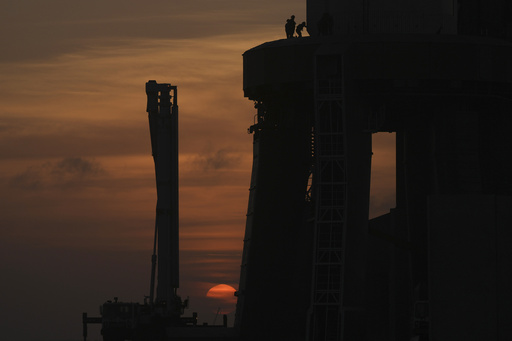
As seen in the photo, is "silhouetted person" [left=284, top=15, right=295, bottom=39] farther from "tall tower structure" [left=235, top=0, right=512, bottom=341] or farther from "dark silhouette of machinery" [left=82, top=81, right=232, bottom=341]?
"dark silhouette of machinery" [left=82, top=81, right=232, bottom=341]

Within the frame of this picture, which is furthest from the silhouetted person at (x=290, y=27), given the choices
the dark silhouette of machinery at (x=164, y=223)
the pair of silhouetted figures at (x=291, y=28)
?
the dark silhouette of machinery at (x=164, y=223)

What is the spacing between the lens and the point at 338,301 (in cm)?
9262

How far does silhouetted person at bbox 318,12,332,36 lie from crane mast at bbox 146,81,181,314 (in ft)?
48.7

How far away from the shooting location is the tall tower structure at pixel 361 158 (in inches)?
3607

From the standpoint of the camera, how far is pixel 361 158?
9650 centimetres

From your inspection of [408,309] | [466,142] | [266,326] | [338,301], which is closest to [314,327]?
[338,301]

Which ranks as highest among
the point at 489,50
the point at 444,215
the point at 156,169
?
the point at 489,50

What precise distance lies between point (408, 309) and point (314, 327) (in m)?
27.9

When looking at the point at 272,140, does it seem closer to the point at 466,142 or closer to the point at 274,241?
the point at 274,241

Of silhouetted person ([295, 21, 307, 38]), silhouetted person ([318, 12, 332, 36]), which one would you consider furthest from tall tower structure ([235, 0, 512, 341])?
silhouetted person ([295, 21, 307, 38])

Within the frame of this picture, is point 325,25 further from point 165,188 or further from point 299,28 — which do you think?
point 165,188

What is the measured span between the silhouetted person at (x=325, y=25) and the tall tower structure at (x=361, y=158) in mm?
80

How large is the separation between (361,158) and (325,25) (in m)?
11.9

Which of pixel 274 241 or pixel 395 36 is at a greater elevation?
pixel 395 36
